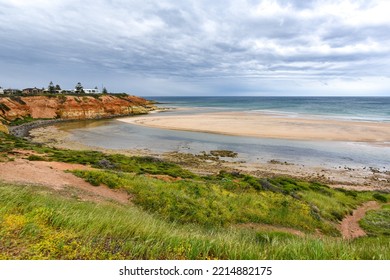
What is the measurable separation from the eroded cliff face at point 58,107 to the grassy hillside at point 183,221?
57.0 m

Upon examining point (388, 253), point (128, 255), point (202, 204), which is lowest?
point (202, 204)

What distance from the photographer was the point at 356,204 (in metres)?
18.4

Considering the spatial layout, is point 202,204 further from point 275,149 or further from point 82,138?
point 82,138

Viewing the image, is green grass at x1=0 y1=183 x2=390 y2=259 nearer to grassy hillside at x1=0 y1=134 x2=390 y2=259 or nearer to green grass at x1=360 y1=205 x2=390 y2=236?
grassy hillside at x1=0 y1=134 x2=390 y2=259

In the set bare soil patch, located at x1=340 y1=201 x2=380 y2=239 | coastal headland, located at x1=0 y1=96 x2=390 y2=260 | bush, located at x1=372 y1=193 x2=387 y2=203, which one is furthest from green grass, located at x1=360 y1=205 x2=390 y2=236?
bush, located at x1=372 y1=193 x2=387 y2=203

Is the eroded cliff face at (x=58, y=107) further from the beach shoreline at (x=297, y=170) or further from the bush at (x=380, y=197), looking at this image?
the bush at (x=380, y=197)

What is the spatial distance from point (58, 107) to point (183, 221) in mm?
78957

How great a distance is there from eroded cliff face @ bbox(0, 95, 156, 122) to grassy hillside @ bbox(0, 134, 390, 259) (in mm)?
56998

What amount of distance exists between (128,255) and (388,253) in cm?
501

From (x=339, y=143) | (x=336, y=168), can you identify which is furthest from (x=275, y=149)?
(x=339, y=143)

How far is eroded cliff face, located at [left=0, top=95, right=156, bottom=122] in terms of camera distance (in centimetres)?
6434

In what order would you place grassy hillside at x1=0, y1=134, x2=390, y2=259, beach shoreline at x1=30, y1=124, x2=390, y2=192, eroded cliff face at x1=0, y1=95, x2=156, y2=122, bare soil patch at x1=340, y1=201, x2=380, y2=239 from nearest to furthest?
grassy hillside at x1=0, y1=134, x2=390, y2=259, bare soil patch at x1=340, y1=201, x2=380, y2=239, beach shoreline at x1=30, y1=124, x2=390, y2=192, eroded cliff face at x1=0, y1=95, x2=156, y2=122

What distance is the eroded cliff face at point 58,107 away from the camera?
64338 mm

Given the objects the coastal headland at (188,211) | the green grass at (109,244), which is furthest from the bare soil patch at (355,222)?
the green grass at (109,244)
